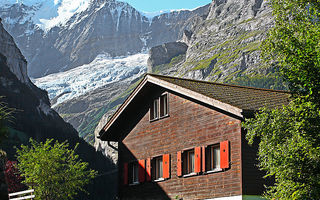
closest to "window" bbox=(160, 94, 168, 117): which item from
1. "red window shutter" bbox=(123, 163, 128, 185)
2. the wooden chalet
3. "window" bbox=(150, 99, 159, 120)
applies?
the wooden chalet

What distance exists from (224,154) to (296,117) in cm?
666

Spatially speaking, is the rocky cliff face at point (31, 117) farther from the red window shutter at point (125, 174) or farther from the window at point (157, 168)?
the window at point (157, 168)

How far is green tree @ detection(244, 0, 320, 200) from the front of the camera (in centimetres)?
1928

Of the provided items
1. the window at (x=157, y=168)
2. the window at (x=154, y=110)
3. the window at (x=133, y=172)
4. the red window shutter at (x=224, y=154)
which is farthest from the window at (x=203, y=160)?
the window at (x=133, y=172)

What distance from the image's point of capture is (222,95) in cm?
2819

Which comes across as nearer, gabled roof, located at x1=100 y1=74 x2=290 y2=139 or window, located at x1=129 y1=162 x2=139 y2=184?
gabled roof, located at x1=100 y1=74 x2=290 y2=139

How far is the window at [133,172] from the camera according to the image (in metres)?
33.3

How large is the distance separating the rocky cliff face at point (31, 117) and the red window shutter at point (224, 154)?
2662 inches

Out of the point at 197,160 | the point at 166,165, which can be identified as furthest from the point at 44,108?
the point at 197,160

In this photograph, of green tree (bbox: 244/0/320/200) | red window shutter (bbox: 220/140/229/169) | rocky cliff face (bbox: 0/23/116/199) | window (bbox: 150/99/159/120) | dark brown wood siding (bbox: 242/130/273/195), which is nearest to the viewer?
green tree (bbox: 244/0/320/200)

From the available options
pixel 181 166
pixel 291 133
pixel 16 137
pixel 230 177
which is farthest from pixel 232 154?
pixel 16 137

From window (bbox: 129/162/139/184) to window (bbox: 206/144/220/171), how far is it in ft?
23.0

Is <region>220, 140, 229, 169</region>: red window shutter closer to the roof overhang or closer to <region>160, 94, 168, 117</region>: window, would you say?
the roof overhang

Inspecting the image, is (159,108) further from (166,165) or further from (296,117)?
(296,117)
